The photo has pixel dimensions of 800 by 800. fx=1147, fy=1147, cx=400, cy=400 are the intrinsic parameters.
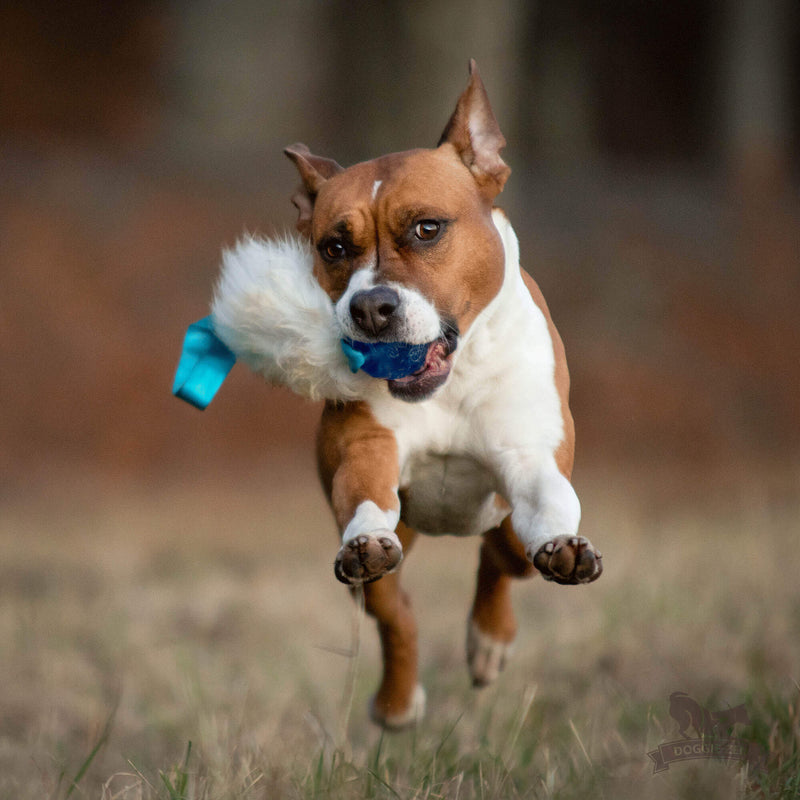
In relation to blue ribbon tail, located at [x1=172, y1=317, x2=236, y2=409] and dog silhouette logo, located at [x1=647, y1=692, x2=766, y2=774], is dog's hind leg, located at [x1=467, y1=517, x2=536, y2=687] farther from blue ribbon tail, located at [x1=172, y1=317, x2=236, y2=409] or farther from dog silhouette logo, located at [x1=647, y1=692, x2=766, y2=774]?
blue ribbon tail, located at [x1=172, y1=317, x2=236, y2=409]

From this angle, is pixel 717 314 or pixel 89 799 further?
pixel 717 314

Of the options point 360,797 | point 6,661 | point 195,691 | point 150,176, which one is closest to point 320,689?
point 195,691

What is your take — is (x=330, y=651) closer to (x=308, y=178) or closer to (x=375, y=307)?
(x=375, y=307)

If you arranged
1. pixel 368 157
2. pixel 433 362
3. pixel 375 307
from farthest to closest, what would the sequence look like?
pixel 368 157, pixel 433 362, pixel 375 307

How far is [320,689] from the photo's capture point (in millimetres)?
5672

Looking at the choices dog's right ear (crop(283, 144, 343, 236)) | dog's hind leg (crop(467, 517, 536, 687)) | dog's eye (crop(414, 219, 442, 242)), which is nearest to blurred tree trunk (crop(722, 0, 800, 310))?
dog's hind leg (crop(467, 517, 536, 687))

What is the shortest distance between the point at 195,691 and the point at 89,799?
1.50 m

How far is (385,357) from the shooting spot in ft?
11.1

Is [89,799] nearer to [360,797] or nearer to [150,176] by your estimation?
[360,797]

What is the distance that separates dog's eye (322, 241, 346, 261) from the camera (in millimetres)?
3520

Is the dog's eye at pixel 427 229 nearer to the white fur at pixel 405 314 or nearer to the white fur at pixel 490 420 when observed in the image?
the white fur at pixel 405 314

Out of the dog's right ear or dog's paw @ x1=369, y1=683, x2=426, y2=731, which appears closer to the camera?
the dog's right ear

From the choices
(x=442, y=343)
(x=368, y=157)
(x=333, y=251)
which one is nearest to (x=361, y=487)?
(x=442, y=343)

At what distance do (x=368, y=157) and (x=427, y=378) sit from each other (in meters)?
8.20
